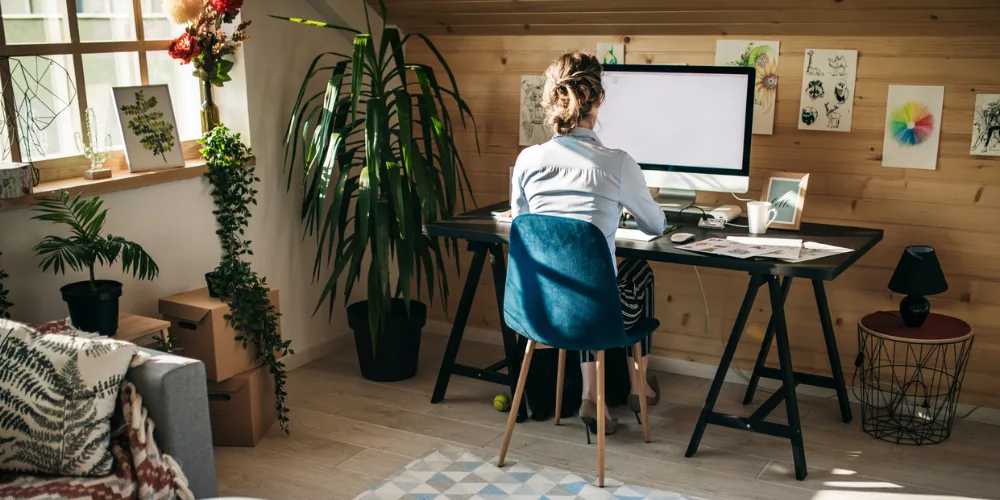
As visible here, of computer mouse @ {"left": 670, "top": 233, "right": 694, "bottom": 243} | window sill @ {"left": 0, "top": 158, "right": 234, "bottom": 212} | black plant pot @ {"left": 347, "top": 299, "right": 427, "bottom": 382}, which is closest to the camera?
window sill @ {"left": 0, "top": 158, "right": 234, "bottom": 212}

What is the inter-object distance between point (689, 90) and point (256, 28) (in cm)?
155

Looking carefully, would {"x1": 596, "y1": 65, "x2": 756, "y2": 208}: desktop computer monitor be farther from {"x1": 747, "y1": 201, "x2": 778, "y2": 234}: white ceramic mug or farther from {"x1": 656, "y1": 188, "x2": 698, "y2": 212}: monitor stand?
{"x1": 747, "y1": 201, "x2": 778, "y2": 234}: white ceramic mug

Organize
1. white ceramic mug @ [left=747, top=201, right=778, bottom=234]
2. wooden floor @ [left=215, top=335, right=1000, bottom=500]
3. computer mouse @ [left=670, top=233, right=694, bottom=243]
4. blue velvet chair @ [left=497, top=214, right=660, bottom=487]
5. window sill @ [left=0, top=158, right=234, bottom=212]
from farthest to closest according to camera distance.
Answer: white ceramic mug @ [left=747, top=201, right=778, bottom=234], computer mouse @ [left=670, top=233, right=694, bottom=243], wooden floor @ [left=215, top=335, right=1000, bottom=500], window sill @ [left=0, top=158, right=234, bottom=212], blue velvet chair @ [left=497, top=214, right=660, bottom=487]

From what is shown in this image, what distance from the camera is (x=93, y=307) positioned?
260 centimetres

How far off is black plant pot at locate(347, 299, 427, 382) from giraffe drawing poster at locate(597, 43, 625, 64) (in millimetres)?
1231

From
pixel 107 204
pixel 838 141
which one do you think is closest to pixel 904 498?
pixel 838 141

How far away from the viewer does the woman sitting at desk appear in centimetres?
273

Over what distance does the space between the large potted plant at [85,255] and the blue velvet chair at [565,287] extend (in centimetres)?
110

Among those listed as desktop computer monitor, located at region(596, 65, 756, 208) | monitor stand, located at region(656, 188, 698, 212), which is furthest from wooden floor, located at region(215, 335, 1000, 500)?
desktop computer monitor, located at region(596, 65, 756, 208)

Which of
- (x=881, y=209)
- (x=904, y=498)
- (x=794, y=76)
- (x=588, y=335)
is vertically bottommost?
Result: (x=904, y=498)

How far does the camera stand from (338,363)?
3875 mm

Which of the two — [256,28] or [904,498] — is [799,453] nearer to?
[904,498]

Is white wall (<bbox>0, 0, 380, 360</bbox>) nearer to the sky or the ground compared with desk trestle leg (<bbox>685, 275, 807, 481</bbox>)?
nearer to the sky

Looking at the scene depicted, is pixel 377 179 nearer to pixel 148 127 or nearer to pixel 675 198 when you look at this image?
pixel 148 127
